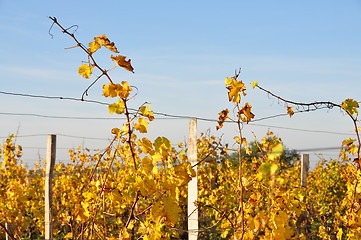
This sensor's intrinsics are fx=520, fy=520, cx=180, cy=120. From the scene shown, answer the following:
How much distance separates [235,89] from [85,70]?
0.75 meters

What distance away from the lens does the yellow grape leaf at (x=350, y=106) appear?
2980 millimetres

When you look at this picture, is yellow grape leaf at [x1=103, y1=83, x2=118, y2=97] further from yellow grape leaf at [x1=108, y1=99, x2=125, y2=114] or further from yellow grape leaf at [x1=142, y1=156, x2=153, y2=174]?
yellow grape leaf at [x1=142, y1=156, x2=153, y2=174]

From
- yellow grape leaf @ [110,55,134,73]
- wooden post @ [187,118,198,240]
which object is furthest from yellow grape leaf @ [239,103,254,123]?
wooden post @ [187,118,198,240]

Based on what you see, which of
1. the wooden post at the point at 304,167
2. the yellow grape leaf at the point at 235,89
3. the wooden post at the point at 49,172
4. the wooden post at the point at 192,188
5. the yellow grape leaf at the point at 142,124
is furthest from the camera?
the wooden post at the point at 304,167

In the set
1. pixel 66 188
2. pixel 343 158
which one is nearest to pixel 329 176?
pixel 343 158

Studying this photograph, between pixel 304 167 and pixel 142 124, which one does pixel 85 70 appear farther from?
pixel 304 167

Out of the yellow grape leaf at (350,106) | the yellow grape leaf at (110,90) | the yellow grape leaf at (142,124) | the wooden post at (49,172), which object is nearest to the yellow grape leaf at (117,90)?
the yellow grape leaf at (110,90)

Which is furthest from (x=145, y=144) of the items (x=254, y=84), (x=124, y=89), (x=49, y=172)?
(x=49, y=172)

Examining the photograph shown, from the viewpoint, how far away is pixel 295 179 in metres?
9.22

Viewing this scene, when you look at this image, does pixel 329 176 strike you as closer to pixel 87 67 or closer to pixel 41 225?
pixel 41 225

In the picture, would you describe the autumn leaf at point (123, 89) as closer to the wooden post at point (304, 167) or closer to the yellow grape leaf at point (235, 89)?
the yellow grape leaf at point (235, 89)

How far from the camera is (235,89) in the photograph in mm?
A: 2438

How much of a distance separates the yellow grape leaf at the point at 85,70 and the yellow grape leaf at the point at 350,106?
1594 mm

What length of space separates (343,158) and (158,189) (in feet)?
19.9
